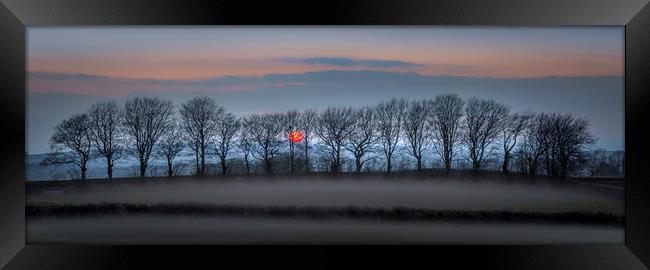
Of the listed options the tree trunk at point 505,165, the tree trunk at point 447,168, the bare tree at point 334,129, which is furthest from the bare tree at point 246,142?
the tree trunk at point 505,165

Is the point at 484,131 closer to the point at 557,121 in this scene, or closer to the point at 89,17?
the point at 557,121

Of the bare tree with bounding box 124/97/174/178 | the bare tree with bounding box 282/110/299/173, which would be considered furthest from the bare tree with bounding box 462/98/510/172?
the bare tree with bounding box 124/97/174/178

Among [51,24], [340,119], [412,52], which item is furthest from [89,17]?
[412,52]

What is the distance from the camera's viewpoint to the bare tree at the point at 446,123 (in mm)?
6543

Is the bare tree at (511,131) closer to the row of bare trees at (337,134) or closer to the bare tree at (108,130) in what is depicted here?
the row of bare trees at (337,134)

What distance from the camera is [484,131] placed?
6.53m

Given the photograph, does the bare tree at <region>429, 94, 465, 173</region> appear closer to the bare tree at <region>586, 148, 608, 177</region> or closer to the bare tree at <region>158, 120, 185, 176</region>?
the bare tree at <region>586, 148, 608, 177</region>

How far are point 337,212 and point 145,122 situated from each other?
1.93 m

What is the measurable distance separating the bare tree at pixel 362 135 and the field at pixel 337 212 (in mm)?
226

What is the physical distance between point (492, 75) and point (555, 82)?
574mm

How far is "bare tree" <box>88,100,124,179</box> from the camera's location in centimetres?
655

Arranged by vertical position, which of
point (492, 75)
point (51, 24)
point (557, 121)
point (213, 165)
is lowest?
point (213, 165)

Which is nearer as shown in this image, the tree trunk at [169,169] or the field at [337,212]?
the field at [337,212]

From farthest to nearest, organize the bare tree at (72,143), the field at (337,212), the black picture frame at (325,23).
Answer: the bare tree at (72,143), the field at (337,212), the black picture frame at (325,23)
